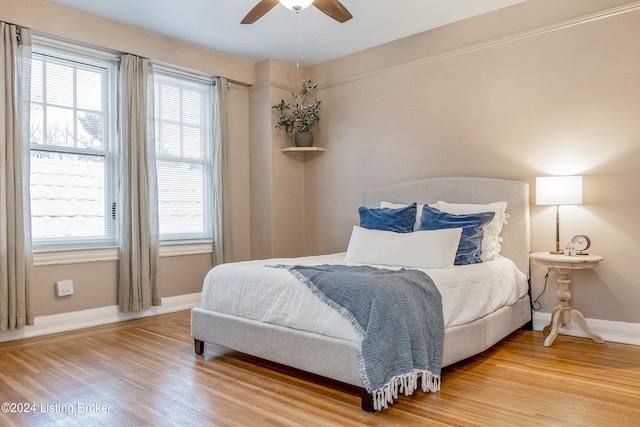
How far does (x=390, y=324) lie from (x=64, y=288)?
303 cm

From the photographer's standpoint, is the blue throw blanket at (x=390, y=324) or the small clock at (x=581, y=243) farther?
the small clock at (x=581, y=243)

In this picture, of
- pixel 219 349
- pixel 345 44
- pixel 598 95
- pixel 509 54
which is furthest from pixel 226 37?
pixel 598 95

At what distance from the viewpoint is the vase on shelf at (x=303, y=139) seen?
522cm

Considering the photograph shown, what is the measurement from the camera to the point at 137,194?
431cm

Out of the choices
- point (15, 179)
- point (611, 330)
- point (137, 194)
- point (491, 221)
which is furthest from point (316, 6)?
point (611, 330)

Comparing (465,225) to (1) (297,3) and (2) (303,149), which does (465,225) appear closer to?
(1) (297,3)

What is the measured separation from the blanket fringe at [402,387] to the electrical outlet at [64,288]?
2987 mm

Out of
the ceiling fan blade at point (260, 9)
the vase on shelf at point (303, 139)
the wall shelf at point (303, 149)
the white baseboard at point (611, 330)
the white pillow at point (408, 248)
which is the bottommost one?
the white baseboard at point (611, 330)

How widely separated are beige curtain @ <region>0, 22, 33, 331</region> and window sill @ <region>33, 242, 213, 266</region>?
19cm

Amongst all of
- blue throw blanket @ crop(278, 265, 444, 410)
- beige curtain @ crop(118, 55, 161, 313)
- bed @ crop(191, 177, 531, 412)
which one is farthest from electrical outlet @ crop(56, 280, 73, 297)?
blue throw blanket @ crop(278, 265, 444, 410)

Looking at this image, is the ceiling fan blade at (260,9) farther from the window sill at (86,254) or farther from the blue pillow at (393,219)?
the window sill at (86,254)

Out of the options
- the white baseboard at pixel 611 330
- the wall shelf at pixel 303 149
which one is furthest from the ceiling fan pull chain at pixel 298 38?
the white baseboard at pixel 611 330

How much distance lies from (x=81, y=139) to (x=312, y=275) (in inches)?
108

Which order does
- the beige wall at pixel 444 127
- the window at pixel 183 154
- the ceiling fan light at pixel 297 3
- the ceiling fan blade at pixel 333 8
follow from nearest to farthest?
1. the ceiling fan light at pixel 297 3
2. the ceiling fan blade at pixel 333 8
3. the beige wall at pixel 444 127
4. the window at pixel 183 154
